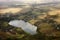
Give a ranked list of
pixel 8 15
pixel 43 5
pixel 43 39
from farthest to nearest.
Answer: pixel 43 5, pixel 8 15, pixel 43 39

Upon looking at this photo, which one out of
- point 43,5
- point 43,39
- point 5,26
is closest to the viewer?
point 43,39

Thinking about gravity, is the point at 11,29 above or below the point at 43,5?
below

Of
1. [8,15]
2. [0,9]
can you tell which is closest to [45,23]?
[8,15]

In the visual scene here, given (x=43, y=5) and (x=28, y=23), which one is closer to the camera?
(x=28, y=23)

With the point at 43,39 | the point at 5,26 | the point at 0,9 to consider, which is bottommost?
the point at 43,39

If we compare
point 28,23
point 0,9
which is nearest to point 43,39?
point 28,23

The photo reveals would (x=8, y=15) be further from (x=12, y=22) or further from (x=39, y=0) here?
(x=39, y=0)

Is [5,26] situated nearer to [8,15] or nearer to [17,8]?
[8,15]
